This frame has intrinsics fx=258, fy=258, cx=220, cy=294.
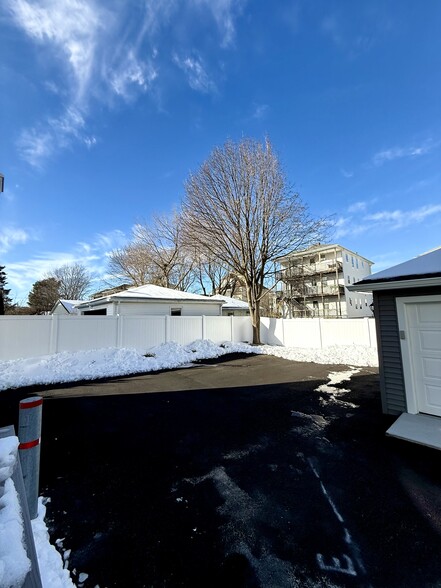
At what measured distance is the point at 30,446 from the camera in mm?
2400

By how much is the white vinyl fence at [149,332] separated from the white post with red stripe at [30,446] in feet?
28.4

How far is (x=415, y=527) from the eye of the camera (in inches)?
91.4

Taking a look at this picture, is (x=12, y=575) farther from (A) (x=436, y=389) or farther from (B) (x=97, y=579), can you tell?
(A) (x=436, y=389)

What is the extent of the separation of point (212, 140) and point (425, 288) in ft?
45.0

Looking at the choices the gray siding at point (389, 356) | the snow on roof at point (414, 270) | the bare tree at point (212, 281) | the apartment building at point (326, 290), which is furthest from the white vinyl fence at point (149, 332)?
the apartment building at point (326, 290)

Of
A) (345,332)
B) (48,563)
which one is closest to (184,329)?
(345,332)

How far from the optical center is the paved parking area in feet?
6.37

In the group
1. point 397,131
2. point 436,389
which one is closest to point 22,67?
point 436,389

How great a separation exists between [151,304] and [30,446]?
1318 centimetres

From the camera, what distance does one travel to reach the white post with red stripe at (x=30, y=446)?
2.36 m

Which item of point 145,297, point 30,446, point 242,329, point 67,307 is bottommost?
point 30,446

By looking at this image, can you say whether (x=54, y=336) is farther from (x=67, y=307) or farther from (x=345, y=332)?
(x=67, y=307)

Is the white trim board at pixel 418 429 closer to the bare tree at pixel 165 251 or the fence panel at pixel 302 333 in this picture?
the fence panel at pixel 302 333

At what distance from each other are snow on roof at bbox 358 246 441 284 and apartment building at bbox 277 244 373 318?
24548 millimetres
